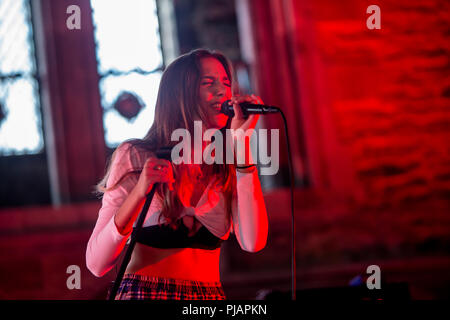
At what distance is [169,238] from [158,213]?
0.08 metres

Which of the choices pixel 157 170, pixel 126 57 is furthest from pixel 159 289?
pixel 126 57

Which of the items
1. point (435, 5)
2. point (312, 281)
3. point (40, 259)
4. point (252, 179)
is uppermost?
point (435, 5)

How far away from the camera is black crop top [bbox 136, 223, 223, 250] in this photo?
57.0 inches

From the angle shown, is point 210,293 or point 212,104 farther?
point 212,104

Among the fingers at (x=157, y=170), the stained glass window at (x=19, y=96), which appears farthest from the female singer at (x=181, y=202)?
the stained glass window at (x=19, y=96)

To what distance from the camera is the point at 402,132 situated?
3582 mm

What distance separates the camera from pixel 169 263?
1438mm

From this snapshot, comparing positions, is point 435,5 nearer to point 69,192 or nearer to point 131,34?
point 131,34

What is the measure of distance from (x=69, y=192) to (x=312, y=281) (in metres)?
1.67

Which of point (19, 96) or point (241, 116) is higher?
point (19, 96)

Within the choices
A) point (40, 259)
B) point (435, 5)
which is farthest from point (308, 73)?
point (40, 259)

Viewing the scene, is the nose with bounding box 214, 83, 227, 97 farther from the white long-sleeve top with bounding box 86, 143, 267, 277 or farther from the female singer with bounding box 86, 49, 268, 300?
the white long-sleeve top with bounding box 86, 143, 267, 277

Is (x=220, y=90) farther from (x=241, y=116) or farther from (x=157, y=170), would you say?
(x=157, y=170)

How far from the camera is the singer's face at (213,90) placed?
1591 mm
